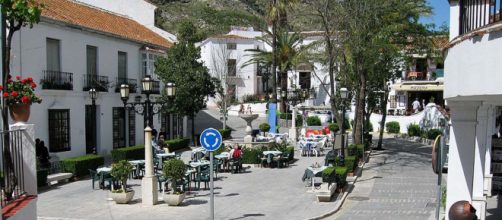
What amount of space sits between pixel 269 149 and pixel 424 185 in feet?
27.0

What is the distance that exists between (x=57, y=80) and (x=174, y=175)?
11.6m

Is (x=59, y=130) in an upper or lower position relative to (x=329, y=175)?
upper

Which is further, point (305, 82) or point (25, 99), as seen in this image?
point (305, 82)

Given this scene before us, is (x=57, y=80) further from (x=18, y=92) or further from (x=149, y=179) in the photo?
(x=18, y=92)

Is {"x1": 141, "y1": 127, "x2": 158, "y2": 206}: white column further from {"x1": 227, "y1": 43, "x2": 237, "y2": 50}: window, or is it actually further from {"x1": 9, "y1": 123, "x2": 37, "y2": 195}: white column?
{"x1": 227, "y1": 43, "x2": 237, "y2": 50}: window

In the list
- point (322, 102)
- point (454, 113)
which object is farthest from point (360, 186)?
point (322, 102)

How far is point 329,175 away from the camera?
16672mm

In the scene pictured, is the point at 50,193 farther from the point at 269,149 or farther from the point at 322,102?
the point at 322,102

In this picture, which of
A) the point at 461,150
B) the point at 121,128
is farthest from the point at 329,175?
the point at 121,128

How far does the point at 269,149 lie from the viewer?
25484 millimetres

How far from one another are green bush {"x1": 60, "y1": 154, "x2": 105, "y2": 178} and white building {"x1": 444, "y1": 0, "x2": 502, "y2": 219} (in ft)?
48.3

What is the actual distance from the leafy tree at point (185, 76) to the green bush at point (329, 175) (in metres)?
15.6

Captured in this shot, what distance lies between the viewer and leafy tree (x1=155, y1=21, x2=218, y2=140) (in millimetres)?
31281

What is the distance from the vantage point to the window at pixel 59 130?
23.7 metres
